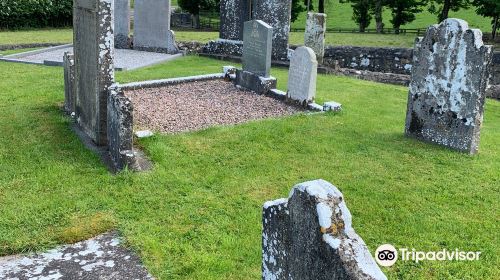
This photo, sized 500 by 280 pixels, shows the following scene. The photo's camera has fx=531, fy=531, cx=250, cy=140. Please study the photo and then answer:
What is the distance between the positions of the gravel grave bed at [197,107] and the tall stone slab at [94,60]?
1.33 meters

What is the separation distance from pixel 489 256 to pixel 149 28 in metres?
16.8

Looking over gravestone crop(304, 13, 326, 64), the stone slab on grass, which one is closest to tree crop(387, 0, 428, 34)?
gravestone crop(304, 13, 326, 64)

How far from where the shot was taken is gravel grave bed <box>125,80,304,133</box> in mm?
10500

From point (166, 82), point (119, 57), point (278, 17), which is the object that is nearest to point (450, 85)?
point (166, 82)

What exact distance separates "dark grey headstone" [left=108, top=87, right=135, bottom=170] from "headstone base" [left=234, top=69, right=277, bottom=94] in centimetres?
601

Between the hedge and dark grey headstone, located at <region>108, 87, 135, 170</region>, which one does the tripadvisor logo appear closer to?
dark grey headstone, located at <region>108, 87, 135, 170</region>

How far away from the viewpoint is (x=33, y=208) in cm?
619

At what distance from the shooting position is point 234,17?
66.8ft

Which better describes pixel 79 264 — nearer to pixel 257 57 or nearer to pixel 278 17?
pixel 257 57

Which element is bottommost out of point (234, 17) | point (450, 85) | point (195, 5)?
point (450, 85)

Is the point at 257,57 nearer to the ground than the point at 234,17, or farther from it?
nearer to the ground

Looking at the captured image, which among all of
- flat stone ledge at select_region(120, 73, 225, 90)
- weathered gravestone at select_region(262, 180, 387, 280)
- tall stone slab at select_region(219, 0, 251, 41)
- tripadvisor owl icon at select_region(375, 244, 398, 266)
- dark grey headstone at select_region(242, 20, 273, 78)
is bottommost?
tripadvisor owl icon at select_region(375, 244, 398, 266)

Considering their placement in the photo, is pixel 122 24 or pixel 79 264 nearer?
pixel 79 264

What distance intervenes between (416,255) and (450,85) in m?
4.43
